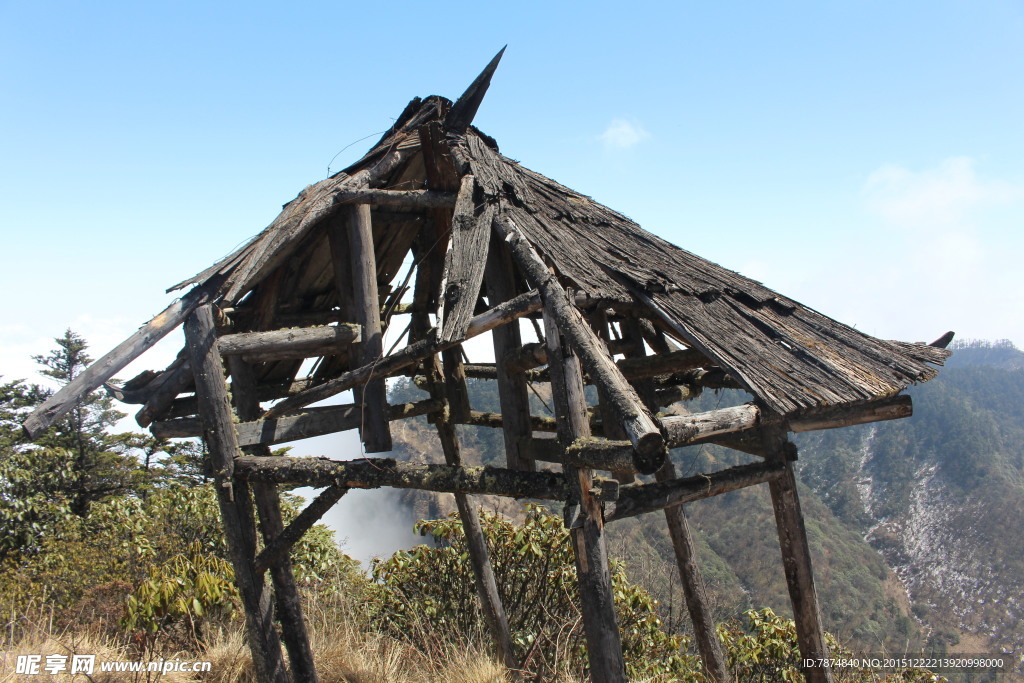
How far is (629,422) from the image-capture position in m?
3.63

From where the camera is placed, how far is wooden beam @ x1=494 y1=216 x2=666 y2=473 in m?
3.54

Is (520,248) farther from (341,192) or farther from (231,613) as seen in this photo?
(231,613)

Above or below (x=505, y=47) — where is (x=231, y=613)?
below

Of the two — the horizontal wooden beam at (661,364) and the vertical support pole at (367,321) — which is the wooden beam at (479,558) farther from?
the horizontal wooden beam at (661,364)

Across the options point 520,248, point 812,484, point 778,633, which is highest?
point 520,248

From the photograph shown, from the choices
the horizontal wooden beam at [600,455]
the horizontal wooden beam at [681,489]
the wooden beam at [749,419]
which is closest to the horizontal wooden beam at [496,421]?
the horizontal wooden beam at [681,489]

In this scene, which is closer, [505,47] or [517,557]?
[505,47]

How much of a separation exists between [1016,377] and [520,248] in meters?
116

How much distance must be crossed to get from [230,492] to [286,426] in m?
0.69

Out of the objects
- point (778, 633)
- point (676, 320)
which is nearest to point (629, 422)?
point (676, 320)

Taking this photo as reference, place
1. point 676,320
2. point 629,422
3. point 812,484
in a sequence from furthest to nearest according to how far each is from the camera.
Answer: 1. point 812,484
2. point 676,320
3. point 629,422

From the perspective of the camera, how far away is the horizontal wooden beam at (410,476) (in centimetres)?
424

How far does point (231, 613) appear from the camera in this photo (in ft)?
25.1

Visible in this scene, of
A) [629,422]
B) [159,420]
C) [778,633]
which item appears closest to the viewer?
[629,422]
